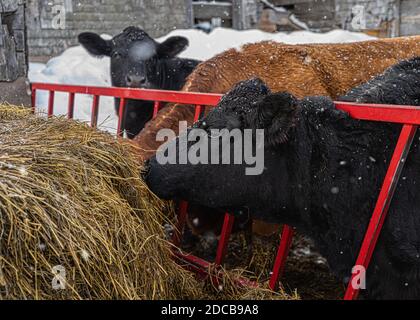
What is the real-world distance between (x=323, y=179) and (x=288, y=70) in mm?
1873

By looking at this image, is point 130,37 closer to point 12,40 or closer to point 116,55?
point 116,55

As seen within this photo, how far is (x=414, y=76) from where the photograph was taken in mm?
3029

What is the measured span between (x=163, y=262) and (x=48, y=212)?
0.79 m

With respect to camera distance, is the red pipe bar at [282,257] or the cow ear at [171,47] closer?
the red pipe bar at [282,257]

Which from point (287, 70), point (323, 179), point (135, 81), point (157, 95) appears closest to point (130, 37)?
point (135, 81)

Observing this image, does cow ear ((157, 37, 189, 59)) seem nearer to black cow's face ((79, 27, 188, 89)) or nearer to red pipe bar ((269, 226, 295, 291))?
black cow's face ((79, 27, 188, 89))

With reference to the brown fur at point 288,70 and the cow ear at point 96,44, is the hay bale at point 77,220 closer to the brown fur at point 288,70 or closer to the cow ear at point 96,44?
the brown fur at point 288,70

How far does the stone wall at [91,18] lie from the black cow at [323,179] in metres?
12.1

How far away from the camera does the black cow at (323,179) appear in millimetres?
2629

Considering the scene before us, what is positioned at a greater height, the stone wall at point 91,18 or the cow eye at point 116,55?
the stone wall at point 91,18

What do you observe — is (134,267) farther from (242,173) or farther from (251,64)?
(251,64)

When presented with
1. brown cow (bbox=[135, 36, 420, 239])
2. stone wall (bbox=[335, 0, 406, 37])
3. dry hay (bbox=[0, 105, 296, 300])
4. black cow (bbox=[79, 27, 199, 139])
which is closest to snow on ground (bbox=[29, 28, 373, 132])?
stone wall (bbox=[335, 0, 406, 37])

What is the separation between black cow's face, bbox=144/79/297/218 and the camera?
2803mm

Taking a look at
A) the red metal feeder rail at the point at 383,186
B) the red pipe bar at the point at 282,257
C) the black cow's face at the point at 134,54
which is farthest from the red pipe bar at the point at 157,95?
the black cow's face at the point at 134,54
